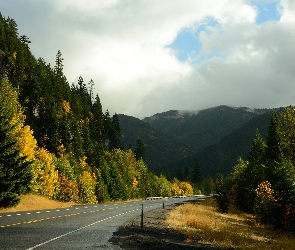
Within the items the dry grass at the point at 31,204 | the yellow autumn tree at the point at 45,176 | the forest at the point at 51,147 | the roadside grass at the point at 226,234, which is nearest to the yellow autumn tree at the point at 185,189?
the forest at the point at 51,147

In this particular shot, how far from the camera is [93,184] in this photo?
72188mm

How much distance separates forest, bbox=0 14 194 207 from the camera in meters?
33.5

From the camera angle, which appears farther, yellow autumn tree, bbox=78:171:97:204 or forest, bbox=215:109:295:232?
yellow autumn tree, bbox=78:171:97:204

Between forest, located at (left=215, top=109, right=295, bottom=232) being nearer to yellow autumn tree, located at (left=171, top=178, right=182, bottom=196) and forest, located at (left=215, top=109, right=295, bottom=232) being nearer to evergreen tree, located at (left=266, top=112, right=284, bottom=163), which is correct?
evergreen tree, located at (left=266, top=112, right=284, bottom=163)

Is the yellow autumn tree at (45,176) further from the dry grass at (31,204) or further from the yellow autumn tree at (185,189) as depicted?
the yellow autumn tree at (185,189)

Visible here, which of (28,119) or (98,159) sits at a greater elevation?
(28,119)

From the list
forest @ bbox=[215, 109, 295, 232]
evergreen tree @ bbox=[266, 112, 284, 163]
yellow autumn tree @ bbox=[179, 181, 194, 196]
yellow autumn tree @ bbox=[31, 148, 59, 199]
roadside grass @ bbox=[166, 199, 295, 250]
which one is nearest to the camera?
roadside grass @ bbox=[166, 199, 295, 250]

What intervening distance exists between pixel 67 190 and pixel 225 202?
2778 cm

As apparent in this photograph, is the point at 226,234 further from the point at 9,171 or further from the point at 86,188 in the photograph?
the point at 86,188

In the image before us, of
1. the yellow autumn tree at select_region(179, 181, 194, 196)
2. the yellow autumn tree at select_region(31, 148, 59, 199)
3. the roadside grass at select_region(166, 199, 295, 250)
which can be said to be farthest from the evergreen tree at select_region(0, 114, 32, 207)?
the yellow autumn tree at select_region(179, 181, 194, 196)

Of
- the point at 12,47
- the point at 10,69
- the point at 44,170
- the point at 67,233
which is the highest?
the point at 12,47

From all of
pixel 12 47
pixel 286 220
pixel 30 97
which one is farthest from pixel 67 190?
pixel 12 47

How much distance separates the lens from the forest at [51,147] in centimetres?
3353

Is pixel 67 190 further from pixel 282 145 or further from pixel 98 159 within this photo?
pixel 282 145
